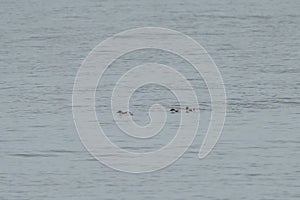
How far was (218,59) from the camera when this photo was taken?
33.8 meters

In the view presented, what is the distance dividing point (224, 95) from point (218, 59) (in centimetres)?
692

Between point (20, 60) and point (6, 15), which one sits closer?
point (20, 60)

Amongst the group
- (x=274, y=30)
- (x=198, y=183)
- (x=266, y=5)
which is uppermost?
(x=266, y=5)

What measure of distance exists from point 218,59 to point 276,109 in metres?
8.82

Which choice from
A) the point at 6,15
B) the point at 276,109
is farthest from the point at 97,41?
the point at 276,109

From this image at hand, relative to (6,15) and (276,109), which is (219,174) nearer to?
(276,109)

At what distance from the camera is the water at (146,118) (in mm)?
18812

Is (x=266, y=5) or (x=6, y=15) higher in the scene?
(x=266, y=5)

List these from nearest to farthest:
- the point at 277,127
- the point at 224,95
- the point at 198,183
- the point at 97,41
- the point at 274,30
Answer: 1. the point at 198,183
2. the point at 277,127
3. the point at 224,95
4. the point at 97,41
5. the point at 274,30

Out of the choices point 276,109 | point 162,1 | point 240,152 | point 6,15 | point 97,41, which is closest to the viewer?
point 240,152

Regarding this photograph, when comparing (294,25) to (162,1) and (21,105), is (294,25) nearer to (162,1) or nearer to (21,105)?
(162,1)

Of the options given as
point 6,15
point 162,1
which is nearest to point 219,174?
point 6,15

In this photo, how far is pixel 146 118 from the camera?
2408 centimetres

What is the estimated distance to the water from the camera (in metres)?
18.8
